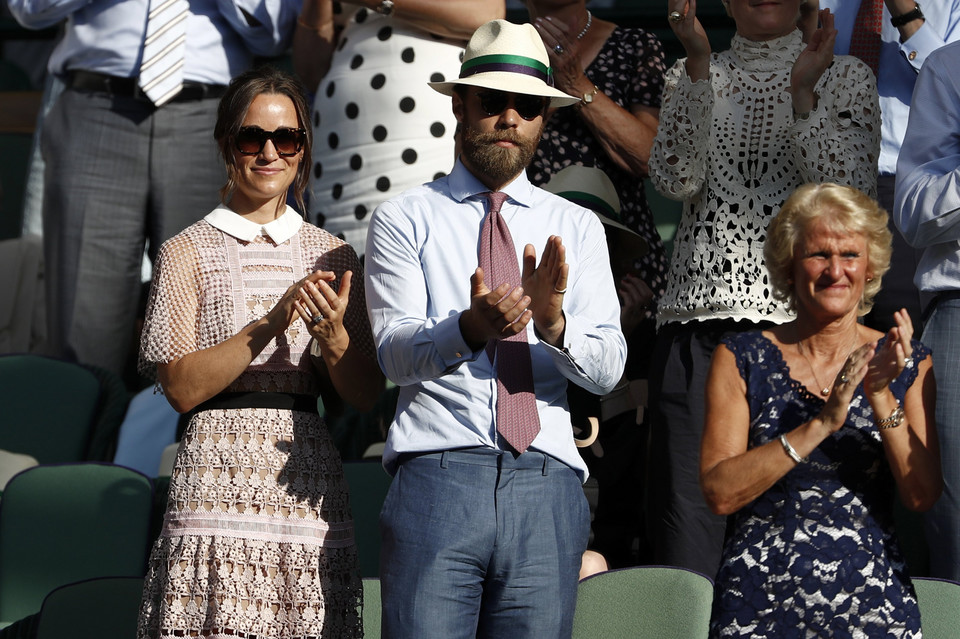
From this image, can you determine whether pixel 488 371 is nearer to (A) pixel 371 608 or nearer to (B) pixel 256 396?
(B) pixel 256 396

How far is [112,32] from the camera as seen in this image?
5008mm

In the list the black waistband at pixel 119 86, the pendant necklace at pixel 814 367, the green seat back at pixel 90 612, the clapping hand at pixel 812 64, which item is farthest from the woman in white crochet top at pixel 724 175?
the black waistband at pixel 119 86

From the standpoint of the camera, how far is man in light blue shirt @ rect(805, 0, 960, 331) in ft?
13.8

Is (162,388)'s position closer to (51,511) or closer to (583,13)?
(51,511)

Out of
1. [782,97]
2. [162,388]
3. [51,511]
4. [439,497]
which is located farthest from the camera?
[51,511]

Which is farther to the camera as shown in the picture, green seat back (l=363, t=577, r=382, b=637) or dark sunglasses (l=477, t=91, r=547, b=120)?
green seat back (l=363, t=577, r=382, b=637)

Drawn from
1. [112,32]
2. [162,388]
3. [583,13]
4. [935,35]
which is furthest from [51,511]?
[935,35]

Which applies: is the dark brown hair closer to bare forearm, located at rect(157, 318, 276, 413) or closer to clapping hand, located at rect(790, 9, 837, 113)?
bare forearm, located at rect(157, 318, 276, 413)

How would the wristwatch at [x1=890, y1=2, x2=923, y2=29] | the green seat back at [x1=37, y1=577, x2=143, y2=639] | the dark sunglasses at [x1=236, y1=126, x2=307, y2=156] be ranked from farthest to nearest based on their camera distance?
the wristwatch at [x1=890, y1=2, x2=923, y2=29]
the green seat back at [x1=37, y1=577, x2=143, y2=639]
the dark sunglasses at [x1=236, y1=126, x2=307, y2=156]

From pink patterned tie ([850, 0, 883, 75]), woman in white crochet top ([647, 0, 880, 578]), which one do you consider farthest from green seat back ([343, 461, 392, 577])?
pink patterned tie ([850, 0, 883, 75])

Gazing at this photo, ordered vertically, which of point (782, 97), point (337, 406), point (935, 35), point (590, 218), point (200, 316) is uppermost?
point (935, 35)

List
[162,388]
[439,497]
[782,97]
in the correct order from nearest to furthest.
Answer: [439,497]
[162,388]
[782,97]

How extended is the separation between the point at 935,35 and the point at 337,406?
226cm

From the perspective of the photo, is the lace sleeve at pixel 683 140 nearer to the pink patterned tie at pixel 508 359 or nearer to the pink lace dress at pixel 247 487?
the pink patterned tie at pixel 508 359
